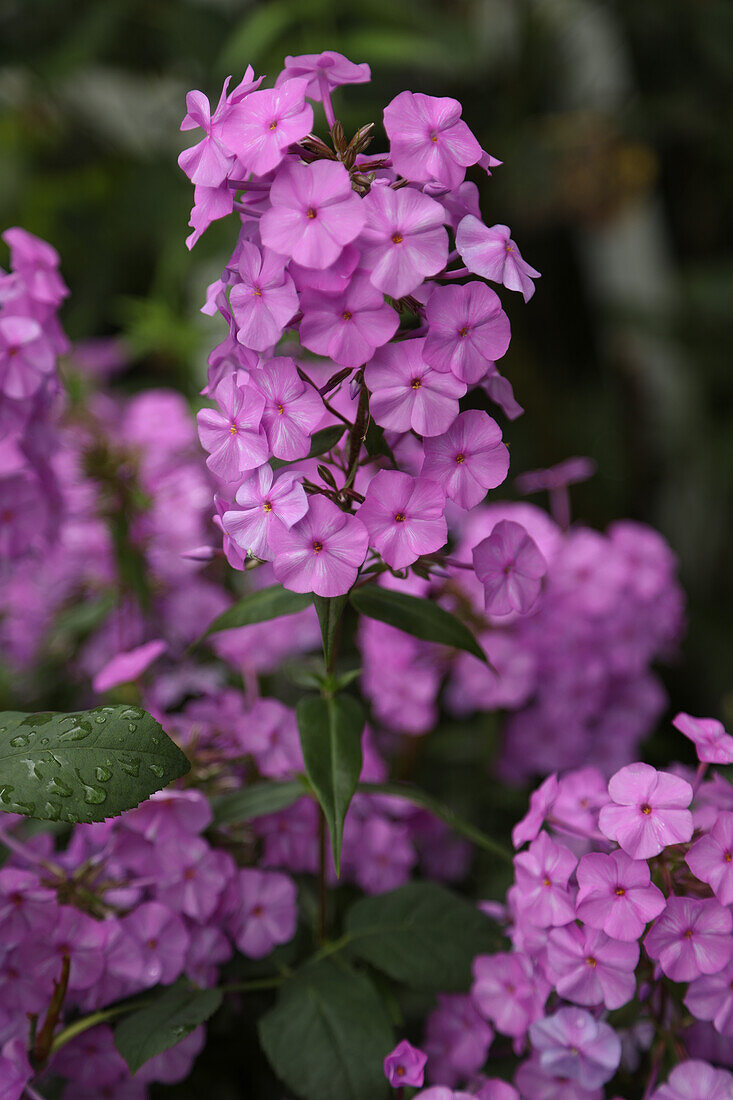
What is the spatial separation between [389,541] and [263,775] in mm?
235

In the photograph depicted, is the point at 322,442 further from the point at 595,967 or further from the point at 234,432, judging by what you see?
the point at 595,967

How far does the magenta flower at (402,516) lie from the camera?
388 mm

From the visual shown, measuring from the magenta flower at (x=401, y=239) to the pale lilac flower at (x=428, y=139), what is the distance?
0.02 meters

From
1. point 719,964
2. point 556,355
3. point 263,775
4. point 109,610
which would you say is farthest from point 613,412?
point 719,964

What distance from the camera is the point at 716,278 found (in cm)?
165

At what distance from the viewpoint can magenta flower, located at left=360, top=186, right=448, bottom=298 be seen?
36 centimetres

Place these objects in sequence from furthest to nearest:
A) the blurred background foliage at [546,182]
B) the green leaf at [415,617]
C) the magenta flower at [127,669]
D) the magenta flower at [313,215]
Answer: the blurred background foliage at [546,182]
the magenta flower at [127,669]
the green leaf at [415,617]
the magenta flower at [313,215]

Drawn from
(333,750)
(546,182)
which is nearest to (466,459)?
(333,750)

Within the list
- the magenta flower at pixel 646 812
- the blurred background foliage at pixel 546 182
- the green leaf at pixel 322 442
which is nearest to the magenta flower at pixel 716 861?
the magenta flower at pixel 646 812

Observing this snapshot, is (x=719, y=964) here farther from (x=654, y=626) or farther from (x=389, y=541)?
(x=654, y=626)

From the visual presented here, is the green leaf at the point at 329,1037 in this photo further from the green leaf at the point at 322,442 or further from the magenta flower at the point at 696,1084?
the green leaf at the point at 322,442

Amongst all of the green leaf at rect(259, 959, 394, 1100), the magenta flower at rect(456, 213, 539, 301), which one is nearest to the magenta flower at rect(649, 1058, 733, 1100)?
the green leaf at rect(259, 959, 394, 1100)

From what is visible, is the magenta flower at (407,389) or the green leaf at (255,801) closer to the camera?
the magenta flower at (407,389)

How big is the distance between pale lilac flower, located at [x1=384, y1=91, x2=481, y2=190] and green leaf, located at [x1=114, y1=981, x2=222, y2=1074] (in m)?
0.38
